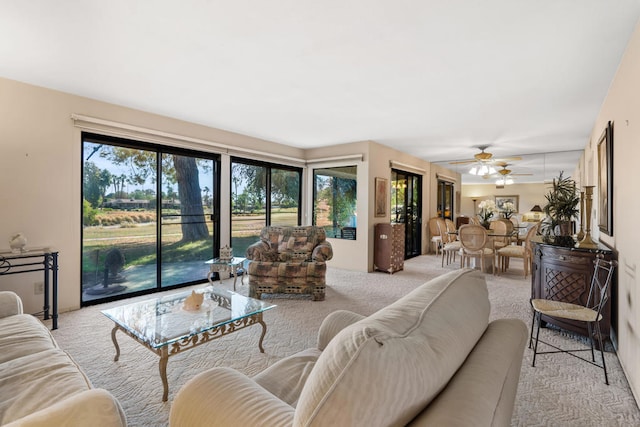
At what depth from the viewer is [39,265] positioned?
127 inches

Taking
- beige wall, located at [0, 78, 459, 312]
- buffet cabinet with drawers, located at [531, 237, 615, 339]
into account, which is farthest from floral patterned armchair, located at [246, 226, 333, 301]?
buffet cabinet with drawers, located at [531, 237, 615, 339]

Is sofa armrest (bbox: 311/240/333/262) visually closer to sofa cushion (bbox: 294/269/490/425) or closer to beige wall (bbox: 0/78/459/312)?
beige wall (bbox: 0/78/459/312)

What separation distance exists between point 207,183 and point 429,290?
4433 mm

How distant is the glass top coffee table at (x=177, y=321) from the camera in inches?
75.5

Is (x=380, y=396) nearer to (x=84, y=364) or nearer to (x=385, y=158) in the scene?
(x=84, y=364)

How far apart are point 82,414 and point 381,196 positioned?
212 inches

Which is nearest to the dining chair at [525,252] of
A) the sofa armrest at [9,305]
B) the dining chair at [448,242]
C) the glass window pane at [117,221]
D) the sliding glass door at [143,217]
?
the dining chair at [448,242]

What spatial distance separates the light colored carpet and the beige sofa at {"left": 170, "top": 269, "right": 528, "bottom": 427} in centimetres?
106

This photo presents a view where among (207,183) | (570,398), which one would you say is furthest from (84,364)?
(570,398)

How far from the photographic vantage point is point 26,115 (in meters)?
3.11

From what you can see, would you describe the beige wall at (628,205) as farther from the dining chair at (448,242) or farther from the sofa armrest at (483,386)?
the dining chair at (448,242)

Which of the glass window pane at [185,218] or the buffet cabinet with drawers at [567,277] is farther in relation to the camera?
the glass window pane at [185,218]

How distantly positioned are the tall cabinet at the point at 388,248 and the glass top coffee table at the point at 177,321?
3316 millimetres

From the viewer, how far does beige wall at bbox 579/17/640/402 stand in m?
1.95
